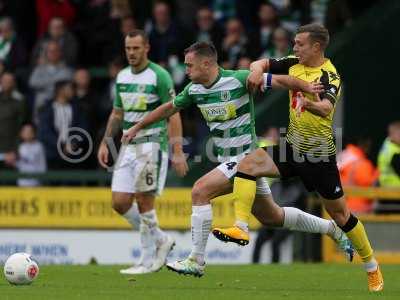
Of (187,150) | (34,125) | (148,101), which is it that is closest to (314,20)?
(187,150)

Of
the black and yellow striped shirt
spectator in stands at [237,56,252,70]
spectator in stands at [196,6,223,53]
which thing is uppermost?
spectator in stands at [196,6,223,53]

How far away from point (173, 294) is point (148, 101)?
3.10 meters

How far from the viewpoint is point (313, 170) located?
37.7ft

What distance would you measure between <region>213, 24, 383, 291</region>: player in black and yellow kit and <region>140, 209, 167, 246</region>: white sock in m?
2.55

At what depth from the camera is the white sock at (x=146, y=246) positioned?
1388 centimetres

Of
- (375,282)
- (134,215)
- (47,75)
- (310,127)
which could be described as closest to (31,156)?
(47,75)

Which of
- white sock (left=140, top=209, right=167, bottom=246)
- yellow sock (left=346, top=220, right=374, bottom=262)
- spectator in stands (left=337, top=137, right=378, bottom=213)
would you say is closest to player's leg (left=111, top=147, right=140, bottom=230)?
white sock (left=140, top=209, right=167, bottom=246)

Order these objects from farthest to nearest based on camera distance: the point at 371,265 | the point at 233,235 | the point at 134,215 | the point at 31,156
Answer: the point at 31,156
the point at 134,215
the point at 371,265
the point at 233,235

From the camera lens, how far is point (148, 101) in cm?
1362

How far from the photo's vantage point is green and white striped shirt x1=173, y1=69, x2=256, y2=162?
467 inches

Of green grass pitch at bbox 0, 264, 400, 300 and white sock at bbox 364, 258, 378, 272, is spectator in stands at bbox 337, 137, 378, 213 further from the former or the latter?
white sock at bbox 364, 258, 378, 272

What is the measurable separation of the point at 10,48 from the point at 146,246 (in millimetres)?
7967

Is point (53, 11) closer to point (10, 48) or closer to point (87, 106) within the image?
point (10, 48)

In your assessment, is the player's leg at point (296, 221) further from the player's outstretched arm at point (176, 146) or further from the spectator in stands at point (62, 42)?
the spectator in stands at point (62, 42)
